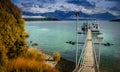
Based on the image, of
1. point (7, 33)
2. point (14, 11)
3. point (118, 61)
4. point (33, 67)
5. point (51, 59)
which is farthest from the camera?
point (118, 61)

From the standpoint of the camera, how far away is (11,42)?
72.6 ft

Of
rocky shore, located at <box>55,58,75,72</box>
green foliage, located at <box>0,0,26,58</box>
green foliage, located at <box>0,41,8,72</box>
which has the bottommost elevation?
rocky shore, located at <box>55,58,75,72</box>

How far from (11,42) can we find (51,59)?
474 inches

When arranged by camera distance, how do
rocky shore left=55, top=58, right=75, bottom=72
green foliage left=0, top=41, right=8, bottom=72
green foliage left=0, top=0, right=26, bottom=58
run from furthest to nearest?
rocky shore left=55, top=58, right=75, bottom=72 < green foliage left=0, top=0, right=26, bottom=58 < green foliage left=0, top=41, right=8, bottom=72

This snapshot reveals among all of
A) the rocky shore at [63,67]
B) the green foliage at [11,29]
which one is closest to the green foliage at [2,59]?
the green foliage at [11,29]

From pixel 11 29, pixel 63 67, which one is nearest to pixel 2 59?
pixel 11 29

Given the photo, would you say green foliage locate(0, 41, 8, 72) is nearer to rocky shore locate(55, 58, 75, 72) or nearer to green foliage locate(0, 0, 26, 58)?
green foliage locate(0, 0, 26, 58)

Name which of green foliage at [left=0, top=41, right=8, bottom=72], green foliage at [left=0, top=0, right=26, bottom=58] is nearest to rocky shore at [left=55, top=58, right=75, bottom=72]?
green foliage at [left=0, top=0, right=26, bottom=58]

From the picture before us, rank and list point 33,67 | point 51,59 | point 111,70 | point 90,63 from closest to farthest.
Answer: point 33,67, point 90,63, point 51,59, point 111,70

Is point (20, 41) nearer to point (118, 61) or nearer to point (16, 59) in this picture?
point (16, 59)

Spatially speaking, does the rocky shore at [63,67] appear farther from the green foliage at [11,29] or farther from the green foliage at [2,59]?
the green foliage at [2,59]

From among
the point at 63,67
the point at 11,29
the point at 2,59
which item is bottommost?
the point at 63,67

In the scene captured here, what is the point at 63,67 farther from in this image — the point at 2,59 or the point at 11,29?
the point at 2,59

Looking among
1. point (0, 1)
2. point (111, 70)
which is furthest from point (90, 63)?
point (0, 1)
